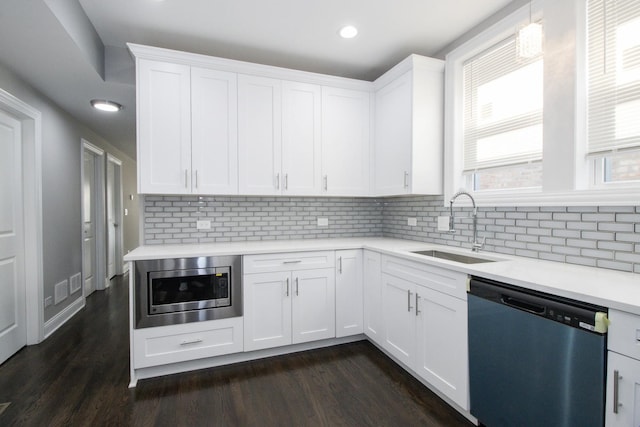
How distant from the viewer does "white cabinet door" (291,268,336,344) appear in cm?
269

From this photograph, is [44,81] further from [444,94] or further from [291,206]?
[444,94]

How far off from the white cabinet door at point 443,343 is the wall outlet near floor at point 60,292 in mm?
3613

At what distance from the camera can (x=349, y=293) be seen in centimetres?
287

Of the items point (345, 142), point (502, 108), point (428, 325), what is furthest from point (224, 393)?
point (502, 108)

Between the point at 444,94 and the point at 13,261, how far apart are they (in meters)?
4.01

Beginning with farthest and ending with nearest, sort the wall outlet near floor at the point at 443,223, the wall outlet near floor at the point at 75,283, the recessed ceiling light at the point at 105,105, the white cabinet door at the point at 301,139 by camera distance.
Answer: the wall outlet near floor at the point at 75,283 → the recessed ceiling light at the point at 105,105 → the white cabinet door at the point at 301,139 → the wall outlet near floor at the point at 443,223

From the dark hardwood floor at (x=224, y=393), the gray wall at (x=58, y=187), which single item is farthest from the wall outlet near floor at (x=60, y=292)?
the dark hardwood floor at (x=224, y=393)

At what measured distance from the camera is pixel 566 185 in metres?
1.89

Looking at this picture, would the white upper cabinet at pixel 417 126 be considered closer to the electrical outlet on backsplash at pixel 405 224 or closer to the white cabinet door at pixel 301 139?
the electrical outlet on backsplash at pixel 405 224

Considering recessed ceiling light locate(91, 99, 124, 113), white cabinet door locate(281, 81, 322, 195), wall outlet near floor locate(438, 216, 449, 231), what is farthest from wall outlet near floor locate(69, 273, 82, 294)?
wall outlet near floor locate(438, 216, 449, 231)

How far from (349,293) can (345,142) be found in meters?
1.47

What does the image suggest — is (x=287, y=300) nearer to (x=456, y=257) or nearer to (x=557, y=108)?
(x=456, y=257)

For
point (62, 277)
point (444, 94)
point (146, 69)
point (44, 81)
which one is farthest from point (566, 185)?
point (62, 277)

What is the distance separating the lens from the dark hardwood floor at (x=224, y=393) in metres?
1.88
